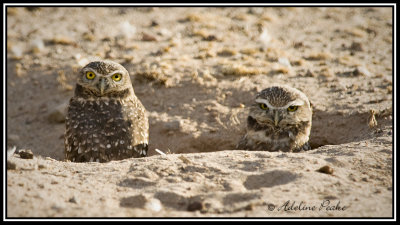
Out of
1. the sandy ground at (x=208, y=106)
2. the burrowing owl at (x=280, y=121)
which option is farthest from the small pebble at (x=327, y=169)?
the burrowing owl at (x=280, y=121)

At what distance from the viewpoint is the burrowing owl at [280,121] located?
21.1 ft

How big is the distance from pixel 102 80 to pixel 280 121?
2292 mm

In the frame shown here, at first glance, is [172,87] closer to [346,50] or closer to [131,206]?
[346,50]

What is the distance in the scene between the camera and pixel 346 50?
10211mm

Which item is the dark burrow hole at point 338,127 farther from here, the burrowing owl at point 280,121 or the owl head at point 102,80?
the owl head at point 102,80

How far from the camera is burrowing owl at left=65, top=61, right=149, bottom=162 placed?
616cm

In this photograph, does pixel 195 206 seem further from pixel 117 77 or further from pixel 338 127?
pixel 338 127

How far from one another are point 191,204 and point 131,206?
475 mm

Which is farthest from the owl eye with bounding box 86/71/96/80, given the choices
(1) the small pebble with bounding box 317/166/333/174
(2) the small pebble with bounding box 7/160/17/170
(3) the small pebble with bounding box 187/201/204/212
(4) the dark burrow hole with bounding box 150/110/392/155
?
(1) the small pebble with bounding box 317/166/333/174

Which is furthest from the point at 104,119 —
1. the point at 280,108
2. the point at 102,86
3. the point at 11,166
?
the point at 280,108

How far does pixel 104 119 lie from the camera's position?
626cm

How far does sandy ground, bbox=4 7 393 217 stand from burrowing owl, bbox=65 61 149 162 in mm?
570

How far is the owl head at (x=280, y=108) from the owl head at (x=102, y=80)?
5.83 ft

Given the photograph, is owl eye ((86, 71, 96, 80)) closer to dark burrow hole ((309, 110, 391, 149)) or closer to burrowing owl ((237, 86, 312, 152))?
burrowing owl ((237, 86, 312, 152))
